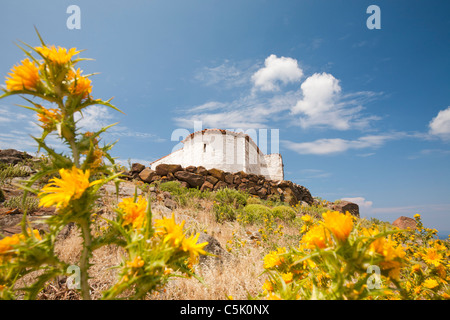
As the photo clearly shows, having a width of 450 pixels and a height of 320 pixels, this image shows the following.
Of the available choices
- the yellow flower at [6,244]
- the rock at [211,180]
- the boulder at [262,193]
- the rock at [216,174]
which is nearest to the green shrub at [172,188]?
the rock at [211,180]

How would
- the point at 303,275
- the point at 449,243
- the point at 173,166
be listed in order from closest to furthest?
the point at 303,275 < the point at 449,243 < the point at 173,166

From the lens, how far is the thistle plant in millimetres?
794

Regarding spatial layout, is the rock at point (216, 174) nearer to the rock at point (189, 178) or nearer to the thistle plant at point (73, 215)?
the rock at point (189, 178)

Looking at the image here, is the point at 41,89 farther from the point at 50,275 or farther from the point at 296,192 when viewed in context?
the point at 296,192

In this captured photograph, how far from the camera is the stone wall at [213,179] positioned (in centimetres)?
984

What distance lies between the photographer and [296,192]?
14938 millimetres

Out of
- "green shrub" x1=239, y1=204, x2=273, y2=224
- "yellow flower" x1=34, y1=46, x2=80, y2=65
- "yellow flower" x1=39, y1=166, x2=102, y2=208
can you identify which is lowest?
"green shrub" x1=239, y1=204, x2=273, y2=224

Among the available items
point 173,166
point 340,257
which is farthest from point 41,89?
point 173,166

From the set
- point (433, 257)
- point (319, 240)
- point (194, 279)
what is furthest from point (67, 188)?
point (433, 257)

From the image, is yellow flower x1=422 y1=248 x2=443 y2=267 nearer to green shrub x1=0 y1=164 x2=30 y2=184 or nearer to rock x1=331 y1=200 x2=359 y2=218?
green shrub x1=0 y1=164 x2=30 y2=184

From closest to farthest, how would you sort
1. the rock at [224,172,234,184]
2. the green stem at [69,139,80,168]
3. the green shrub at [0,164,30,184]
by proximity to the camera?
the green stem at [69,139,80,168], the green shrub at [0,164,30,184], the rock at [224,172,234,184]

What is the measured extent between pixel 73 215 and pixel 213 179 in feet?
33.2

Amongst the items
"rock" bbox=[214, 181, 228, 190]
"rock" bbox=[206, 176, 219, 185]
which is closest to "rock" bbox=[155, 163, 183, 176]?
"rock" bbox=[206, 176, 219, 185]
